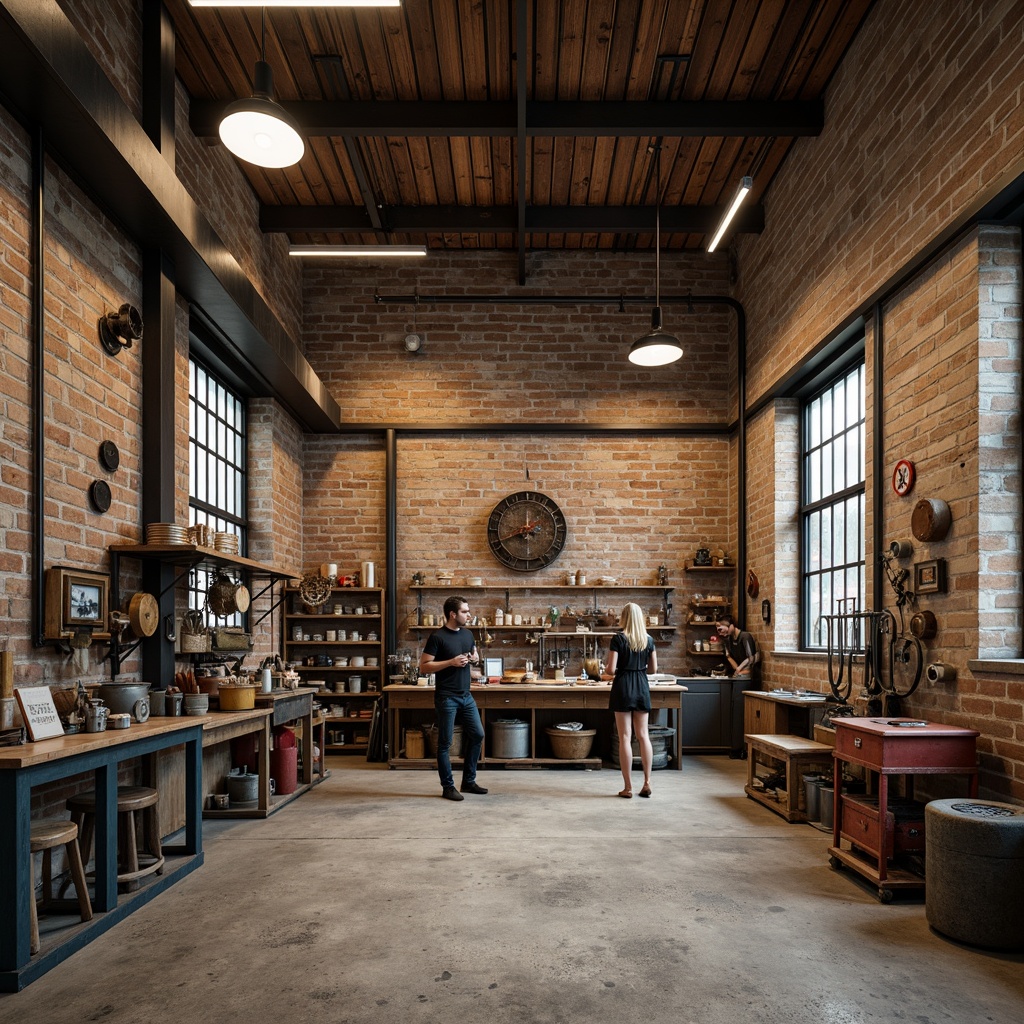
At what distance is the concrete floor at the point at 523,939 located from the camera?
10.5ft

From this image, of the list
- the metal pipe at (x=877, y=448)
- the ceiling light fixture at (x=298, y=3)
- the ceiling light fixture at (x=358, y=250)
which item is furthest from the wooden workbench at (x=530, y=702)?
the ceiling light fixture at (x=298, y=3)

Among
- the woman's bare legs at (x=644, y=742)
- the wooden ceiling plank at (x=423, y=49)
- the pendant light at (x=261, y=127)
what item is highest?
the wooden ceiling plank at (x=423, y=49)

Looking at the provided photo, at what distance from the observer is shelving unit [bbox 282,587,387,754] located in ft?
30.9

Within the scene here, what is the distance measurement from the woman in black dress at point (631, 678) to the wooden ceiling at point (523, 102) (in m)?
4.11

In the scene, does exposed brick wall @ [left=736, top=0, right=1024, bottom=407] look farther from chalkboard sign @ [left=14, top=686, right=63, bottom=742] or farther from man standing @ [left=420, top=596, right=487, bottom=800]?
chalkboard sign @ [left=14, top=686, right=63, bottom=742]

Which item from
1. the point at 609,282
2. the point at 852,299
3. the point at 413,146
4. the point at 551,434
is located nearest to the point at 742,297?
the point at 609,282

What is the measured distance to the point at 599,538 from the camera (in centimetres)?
993

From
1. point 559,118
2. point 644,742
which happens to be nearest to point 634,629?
point 644,742

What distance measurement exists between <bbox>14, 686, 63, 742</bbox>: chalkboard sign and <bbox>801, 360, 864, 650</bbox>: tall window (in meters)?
5.18

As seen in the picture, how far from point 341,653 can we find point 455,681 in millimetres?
2796

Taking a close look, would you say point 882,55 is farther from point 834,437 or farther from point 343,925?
point 343,925

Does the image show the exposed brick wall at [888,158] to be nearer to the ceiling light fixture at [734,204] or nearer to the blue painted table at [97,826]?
the ceiling light fixture at [734,204]

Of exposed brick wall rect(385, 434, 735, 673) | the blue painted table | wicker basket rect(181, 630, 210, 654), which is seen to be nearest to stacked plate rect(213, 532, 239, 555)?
wicker basket rect(181, 630, 210, 654)

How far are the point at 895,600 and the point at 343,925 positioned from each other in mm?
3939
